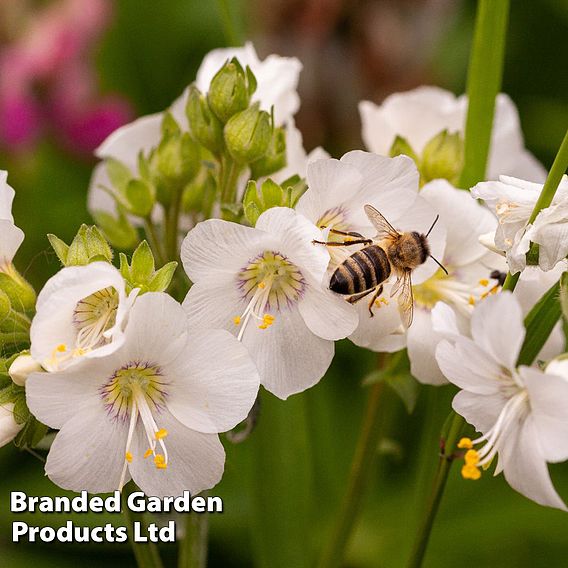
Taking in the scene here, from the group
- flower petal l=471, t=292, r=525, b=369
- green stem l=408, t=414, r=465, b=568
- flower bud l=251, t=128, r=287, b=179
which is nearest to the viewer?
flower petal l=471, t=292, r=525, b=369

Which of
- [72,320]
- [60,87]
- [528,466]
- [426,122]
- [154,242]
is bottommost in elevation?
A: [528,466]

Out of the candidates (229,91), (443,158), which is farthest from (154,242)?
(443,158)

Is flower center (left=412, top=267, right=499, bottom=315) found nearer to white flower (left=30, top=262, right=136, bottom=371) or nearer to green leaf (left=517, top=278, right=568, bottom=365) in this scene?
green leaf (left=517, top=278, right=568, bottom=365)

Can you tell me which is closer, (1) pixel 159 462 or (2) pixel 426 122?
(1) pixel 159 462

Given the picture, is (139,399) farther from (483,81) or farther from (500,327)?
(483,81)

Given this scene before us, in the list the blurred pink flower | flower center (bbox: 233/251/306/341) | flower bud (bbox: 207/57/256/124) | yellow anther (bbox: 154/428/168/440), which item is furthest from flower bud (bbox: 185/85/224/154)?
the blurred pink flower

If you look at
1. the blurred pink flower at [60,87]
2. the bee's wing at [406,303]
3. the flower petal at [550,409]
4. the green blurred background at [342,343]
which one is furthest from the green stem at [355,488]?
the blurred pink flower at [60,87]
